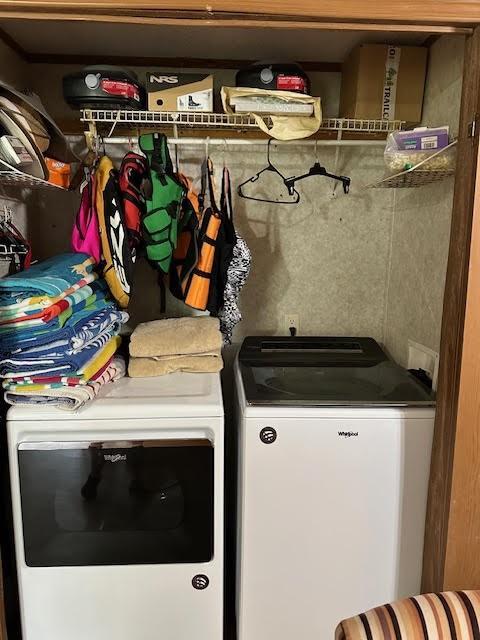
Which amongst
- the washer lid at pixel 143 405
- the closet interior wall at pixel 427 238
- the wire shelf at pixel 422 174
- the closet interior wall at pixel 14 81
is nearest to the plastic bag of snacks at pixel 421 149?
the wire shelf at pixel 422 174

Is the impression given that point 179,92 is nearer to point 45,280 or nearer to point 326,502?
point 45,280

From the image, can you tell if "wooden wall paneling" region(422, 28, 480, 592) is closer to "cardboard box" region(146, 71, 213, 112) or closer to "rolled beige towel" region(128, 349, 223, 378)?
"rolled beige towel" region(128, 349, 223, 378)

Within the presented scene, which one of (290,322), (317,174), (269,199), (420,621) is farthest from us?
(290,322)

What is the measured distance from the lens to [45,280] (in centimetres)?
151

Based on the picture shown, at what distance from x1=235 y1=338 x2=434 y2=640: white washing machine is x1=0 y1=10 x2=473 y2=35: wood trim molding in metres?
0.99

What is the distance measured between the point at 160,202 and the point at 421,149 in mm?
841

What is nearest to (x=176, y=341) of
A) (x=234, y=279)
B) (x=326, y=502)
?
(x=234, y=279)

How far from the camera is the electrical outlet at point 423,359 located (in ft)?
5.78

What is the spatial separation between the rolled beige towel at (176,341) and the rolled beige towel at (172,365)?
0.7 inches

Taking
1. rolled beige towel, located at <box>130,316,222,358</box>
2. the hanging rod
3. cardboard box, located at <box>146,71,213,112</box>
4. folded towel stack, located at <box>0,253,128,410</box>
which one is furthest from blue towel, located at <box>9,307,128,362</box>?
cardboard box, located at <box>146,71,213,112</box>

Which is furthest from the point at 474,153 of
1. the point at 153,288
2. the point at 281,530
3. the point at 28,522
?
the point at 28,522

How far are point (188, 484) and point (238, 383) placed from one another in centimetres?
39

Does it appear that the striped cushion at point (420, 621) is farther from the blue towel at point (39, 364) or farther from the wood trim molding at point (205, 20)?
the wood trim molding at point (205, 20)

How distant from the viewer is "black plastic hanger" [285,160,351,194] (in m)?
2.02
